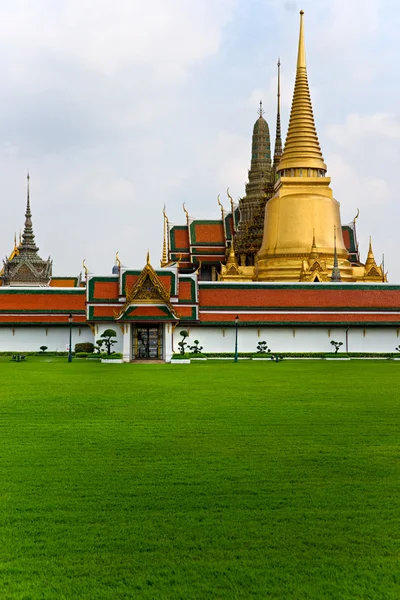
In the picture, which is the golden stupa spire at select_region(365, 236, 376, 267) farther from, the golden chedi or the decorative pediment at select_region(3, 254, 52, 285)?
the decorative pediment at select_region(3, 254, 52, 285)

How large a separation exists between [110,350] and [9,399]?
19517 mm

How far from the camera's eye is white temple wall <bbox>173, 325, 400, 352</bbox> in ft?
121

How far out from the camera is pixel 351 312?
123 feet

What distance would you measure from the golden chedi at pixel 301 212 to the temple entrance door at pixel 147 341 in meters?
13.1

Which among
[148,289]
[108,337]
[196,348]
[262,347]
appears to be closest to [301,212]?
[262,347]

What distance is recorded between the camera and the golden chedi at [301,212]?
4703 centimetres

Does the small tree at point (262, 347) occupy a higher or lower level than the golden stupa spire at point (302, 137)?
lower

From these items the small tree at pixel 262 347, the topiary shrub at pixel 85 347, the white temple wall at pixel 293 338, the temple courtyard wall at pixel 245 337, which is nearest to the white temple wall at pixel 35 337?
the temple courtyard wall at pixel 245 337

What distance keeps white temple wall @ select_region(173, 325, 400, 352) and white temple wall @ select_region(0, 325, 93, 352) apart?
17.0 feet

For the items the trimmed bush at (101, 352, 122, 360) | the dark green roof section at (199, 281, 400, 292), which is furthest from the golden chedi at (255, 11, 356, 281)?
the trimmed bush at (101, 352, 122, 360)

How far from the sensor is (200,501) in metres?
7.80

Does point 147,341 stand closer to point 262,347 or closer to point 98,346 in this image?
point 98,346

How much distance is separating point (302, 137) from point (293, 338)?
17.4 metres

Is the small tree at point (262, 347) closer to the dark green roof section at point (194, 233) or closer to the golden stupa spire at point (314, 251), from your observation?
the golden stupa spire at point (314, 251)
